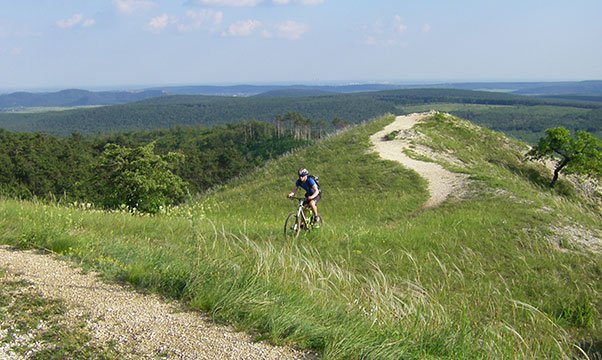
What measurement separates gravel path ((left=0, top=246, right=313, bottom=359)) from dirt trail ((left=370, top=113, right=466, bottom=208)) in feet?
43.1

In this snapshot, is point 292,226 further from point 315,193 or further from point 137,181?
point 137,181

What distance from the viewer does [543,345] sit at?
477cm

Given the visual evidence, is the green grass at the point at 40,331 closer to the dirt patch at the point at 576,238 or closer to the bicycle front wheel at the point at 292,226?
the bicycle front wheel at the point at 292,226

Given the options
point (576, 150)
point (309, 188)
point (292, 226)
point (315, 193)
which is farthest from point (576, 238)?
point (576, 150)

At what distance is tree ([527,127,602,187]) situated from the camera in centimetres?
2275

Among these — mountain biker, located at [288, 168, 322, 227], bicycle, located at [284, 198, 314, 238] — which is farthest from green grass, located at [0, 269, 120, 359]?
mountain biker, located at [288, 168, 322, 227]

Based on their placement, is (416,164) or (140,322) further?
(416,164)

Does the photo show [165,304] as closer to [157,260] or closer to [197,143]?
[157,260]

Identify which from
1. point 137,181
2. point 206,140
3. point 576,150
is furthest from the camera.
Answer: point 206,140

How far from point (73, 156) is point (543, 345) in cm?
6030

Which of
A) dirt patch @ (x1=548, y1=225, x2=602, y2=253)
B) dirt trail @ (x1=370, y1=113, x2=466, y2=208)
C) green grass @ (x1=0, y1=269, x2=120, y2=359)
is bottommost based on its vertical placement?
dirt patch @ (x1=548, y1=225, x2=602, y2=253)

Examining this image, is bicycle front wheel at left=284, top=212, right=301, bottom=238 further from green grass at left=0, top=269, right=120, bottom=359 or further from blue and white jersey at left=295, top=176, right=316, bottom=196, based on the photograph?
green grass at left=0, top=269, right=120, bottom=359

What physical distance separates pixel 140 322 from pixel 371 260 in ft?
21.9

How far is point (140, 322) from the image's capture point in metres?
4.35
